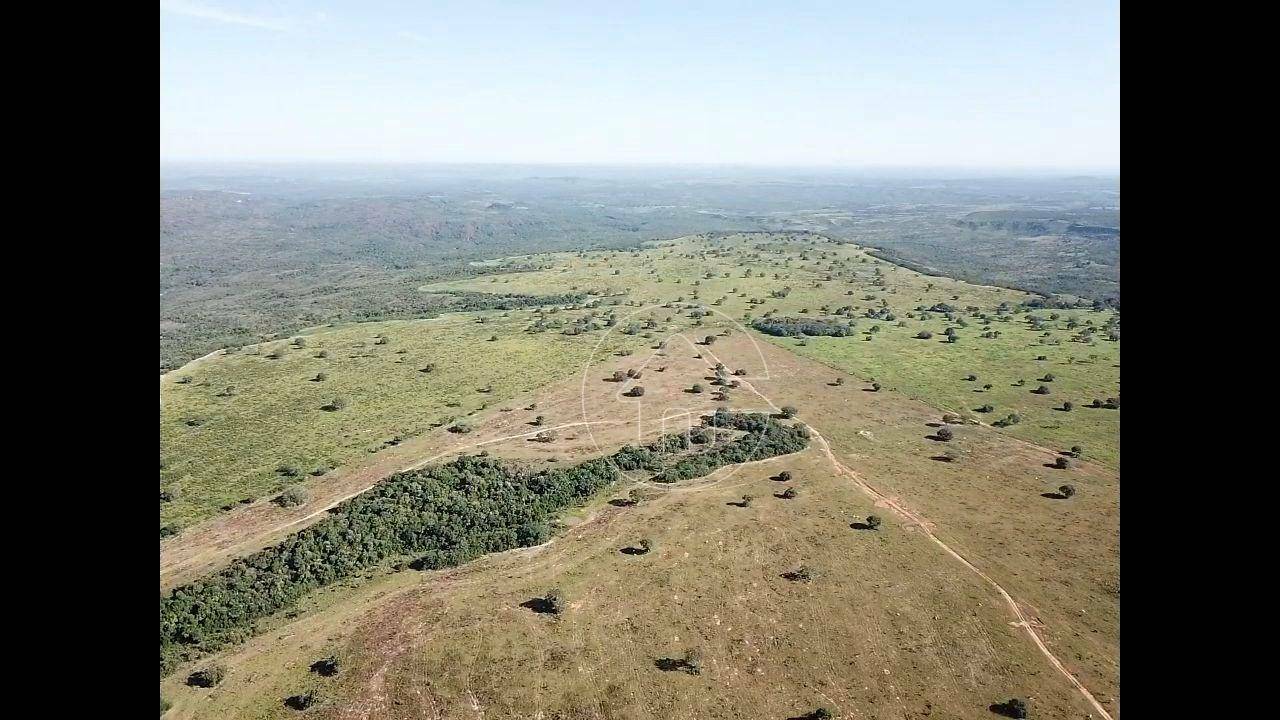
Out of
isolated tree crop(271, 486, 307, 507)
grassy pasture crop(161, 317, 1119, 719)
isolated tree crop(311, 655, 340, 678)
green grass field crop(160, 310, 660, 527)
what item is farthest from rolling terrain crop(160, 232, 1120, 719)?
isolated tree crop(271, 486, 307, 507)

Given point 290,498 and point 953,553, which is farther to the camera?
point 290,498

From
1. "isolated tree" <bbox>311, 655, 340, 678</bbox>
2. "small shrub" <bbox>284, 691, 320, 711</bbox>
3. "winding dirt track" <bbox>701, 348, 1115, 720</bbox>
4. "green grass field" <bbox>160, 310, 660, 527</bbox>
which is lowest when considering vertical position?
"small shrub" <bbox>284, 691, 320, 711</bbox>

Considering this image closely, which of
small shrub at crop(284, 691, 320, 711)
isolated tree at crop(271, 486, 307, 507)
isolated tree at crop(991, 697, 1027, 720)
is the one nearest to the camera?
isolated tree at crop(991, 697, 1027, 720)

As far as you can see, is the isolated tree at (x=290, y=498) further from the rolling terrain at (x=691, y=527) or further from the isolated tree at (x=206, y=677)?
the isolated tree at (x=206, y=677)

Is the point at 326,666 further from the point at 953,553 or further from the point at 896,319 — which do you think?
the point at 896,319

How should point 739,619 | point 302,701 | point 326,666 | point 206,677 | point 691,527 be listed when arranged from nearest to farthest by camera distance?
point 302,701, point 206,677, point 326,666, point 739,619, point 691,527

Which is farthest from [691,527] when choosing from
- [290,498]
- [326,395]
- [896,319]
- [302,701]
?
[896,319]

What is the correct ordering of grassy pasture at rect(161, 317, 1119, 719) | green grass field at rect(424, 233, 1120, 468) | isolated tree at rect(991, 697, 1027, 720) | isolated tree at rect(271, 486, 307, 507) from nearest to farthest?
isolated tree at rect(991, 697, 1027, 720) → grassy pasture at rect(161, 317, 1119, 719) → isolated tree at rect(271, 486, 307, 507) → green grass field at rect(424, 233, 1120, 468)

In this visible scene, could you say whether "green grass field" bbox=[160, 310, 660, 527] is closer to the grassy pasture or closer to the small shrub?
the grassy pasture

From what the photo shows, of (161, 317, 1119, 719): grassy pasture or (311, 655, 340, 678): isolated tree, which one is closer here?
(161, 317, 1119, 719): grassy pasture

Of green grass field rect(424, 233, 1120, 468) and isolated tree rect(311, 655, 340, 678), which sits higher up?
green grass field rect(424, 233, 1120, 468)
